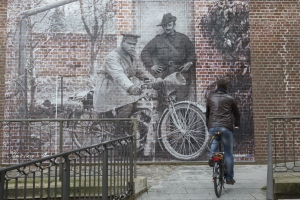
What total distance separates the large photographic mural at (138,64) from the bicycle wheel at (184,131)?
0.03 meters

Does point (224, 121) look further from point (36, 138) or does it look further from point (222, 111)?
point (36, 138)

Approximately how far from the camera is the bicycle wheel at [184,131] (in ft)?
27.8

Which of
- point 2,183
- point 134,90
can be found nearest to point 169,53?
point 134,90

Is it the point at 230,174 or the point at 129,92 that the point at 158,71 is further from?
the point at 230,174

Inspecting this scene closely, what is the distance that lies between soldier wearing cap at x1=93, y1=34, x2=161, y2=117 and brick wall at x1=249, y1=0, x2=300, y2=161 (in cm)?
308

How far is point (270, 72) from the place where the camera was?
863cm

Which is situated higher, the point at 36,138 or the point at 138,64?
the point at 138,64

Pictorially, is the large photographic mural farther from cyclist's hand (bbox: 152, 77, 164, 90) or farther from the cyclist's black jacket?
the cyclist's black jacket

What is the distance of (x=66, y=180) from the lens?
313 cm

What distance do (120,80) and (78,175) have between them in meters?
5.17

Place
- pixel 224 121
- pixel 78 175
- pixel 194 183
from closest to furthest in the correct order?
1. pixel 78 175
2. pixel 224 121
3. pixel 194 183

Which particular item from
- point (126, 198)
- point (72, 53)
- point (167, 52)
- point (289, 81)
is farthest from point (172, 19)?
point (126, 198)

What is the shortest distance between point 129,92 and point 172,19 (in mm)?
2432

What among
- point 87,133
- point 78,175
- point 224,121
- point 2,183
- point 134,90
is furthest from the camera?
point 134,90
